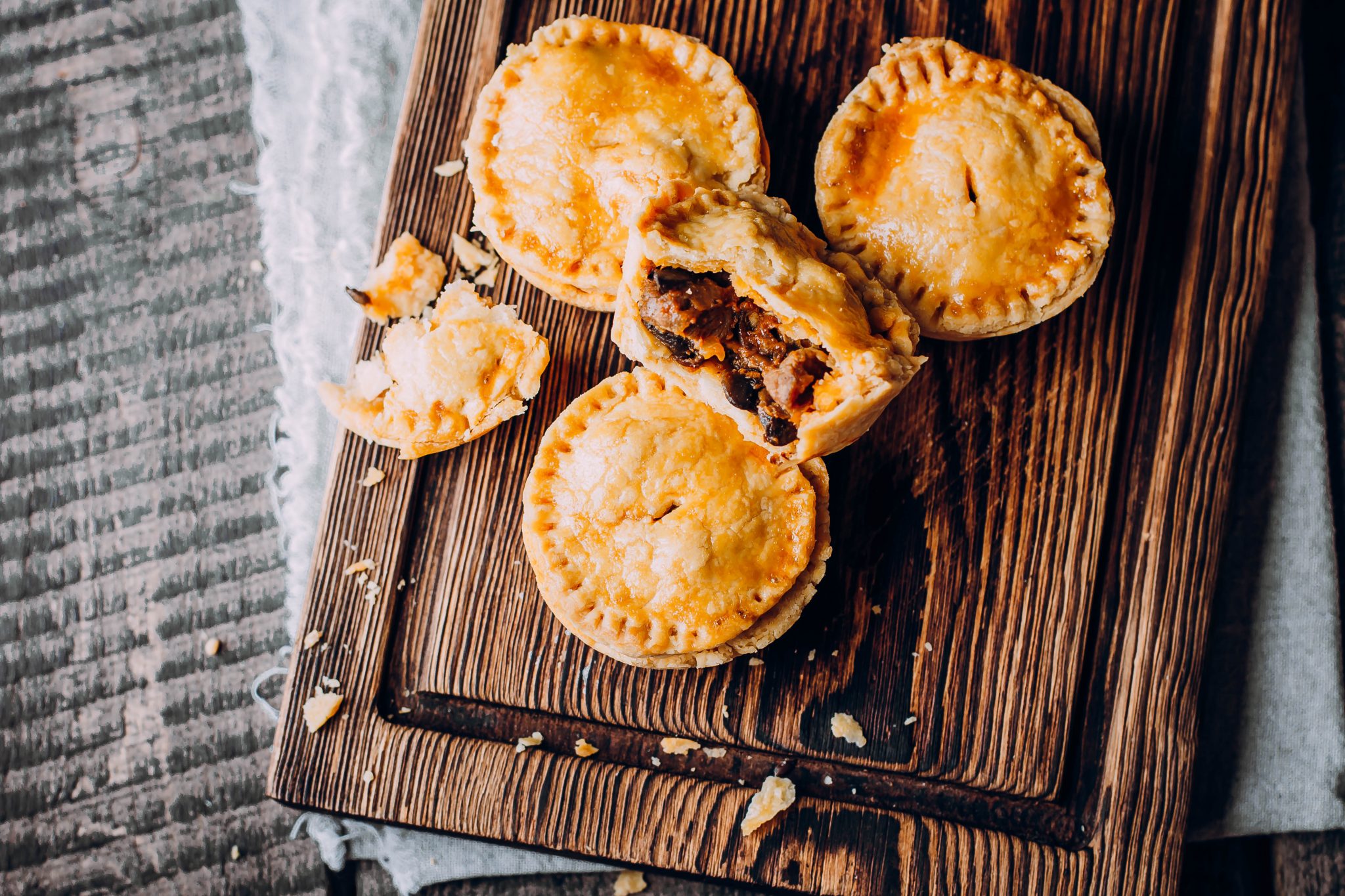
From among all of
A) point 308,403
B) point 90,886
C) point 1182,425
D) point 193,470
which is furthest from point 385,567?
point 1182,425

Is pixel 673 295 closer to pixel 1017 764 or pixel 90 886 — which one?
pixel 1017 764

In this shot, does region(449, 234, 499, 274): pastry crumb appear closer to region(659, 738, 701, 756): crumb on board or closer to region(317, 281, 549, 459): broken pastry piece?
region(317, 281, 549, 459): broken pastry piece

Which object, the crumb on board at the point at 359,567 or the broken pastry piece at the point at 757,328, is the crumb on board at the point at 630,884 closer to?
the crumb on board at the point at 359,567

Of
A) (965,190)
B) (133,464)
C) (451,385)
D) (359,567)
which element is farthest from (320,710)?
(965,190)

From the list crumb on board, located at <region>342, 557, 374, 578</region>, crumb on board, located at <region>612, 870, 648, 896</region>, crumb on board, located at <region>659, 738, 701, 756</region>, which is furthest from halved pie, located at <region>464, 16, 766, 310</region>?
crumb on board, located at <region>612, 870, 648, 896</region>

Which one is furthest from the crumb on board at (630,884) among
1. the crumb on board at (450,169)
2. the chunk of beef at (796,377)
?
the crumb on board at (450,169)

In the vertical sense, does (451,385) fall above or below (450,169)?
below

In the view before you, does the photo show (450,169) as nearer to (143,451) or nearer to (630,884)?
(143,451)
